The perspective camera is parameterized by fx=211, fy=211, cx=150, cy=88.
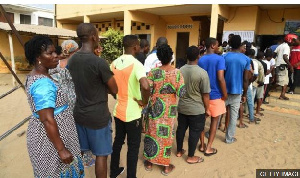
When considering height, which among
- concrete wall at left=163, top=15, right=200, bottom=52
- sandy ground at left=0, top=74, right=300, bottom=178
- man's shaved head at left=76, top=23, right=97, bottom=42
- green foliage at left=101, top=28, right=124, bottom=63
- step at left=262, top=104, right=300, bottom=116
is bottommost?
sandy ground at left=0, top=74, right=300, bottom=178

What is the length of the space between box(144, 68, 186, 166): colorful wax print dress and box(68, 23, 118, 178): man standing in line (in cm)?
78

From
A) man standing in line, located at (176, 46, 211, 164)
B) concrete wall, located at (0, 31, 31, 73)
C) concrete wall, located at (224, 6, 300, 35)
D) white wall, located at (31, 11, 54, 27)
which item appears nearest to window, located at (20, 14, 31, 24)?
white wall, located at (31, 11, 54, 27)

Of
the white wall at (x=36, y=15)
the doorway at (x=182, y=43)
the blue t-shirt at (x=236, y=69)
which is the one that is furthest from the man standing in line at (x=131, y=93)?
the white wall at (x=36, y=15)

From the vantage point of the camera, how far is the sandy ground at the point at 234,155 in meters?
2.85

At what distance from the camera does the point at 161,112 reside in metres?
2.68

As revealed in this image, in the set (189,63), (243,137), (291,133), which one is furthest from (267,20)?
(189,63)

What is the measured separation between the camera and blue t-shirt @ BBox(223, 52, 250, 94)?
3.34 meters

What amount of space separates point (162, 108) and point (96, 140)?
971 millimetres

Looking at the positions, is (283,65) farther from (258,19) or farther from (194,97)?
(194,97)

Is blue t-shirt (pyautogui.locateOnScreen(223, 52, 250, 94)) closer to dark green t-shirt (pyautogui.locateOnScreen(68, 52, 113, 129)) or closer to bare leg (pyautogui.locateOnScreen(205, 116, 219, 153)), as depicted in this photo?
bare leg (pyautogui.locateOnScreen(205, 116, 219, 153))

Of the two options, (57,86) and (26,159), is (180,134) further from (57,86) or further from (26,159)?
(26,159)

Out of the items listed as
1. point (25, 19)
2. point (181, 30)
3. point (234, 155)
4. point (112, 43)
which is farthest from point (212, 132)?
point (25, 19)

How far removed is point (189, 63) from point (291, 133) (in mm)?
3047

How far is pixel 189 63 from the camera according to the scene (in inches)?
113
